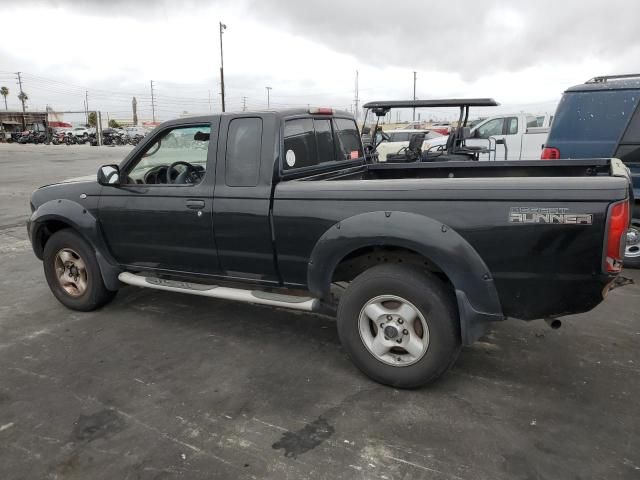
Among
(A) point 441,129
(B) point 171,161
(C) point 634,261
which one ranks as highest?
(A) point 441,129

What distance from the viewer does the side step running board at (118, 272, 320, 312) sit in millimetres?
3543

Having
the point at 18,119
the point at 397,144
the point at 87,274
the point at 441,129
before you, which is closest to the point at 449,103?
the point at 87,274

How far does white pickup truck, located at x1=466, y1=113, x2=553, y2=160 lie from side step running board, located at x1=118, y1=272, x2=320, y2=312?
9174 mm

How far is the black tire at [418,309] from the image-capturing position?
3.04 meters

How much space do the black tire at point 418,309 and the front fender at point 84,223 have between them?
2279 mm

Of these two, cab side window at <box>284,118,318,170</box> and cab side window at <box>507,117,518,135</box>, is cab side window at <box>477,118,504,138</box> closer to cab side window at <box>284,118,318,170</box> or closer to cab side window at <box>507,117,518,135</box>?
cab side window at <box>507,117,518,135</box>

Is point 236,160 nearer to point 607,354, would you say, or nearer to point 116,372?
point 116,372

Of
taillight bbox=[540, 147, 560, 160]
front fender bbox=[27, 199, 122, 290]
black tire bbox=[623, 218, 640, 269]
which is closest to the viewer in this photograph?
front fender bbox=[27, 199, 122, 290]

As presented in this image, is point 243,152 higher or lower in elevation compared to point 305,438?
higher

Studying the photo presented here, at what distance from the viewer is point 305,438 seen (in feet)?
9.12

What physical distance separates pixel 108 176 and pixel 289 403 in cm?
243

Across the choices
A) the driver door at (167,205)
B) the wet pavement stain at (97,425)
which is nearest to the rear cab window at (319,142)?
the driver door at (167,205)

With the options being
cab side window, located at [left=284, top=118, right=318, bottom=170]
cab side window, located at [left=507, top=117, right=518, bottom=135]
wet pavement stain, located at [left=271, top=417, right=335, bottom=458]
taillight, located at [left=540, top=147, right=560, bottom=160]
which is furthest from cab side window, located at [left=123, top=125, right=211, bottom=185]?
cab side window, located at [left=507, top=117, right=518, bottom=135]

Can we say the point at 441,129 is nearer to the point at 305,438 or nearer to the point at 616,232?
the point at 616,232
